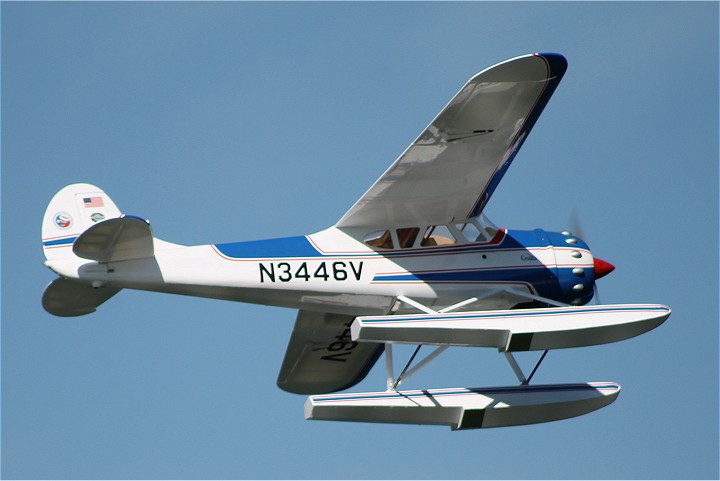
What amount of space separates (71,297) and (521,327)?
501cm

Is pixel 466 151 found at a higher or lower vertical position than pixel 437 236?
higher

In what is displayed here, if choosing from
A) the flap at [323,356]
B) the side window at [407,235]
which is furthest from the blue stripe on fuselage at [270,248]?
the flap at [323,356]

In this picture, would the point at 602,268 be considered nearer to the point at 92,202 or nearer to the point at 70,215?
the point at 92,202

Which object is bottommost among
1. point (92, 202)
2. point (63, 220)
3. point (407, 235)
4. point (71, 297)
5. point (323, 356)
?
point (323, 356)

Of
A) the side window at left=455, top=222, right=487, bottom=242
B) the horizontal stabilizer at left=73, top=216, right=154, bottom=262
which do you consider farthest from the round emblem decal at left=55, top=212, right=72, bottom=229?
the side window at left=455, top=222, right=487, bottom=242

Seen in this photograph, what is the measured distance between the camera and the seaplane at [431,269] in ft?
43.3

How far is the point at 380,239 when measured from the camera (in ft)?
47.4

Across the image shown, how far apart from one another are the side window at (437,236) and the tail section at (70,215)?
139 inches

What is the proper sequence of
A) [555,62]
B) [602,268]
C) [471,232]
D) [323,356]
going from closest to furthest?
[555,62] → [471,232] → [602,268] → [323,356]

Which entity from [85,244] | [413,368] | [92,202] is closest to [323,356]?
[413,368]

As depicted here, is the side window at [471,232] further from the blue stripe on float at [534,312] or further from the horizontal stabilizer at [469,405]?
the horizontal stabilizer at [469,405]

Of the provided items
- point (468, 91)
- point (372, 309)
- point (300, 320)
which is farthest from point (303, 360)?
point (468, 91)

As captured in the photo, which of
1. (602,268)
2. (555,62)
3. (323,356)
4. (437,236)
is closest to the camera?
(555,62)

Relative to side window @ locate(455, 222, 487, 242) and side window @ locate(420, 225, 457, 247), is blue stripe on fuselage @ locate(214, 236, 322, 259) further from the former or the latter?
side window @ locate(455, 222, 487, 242)
